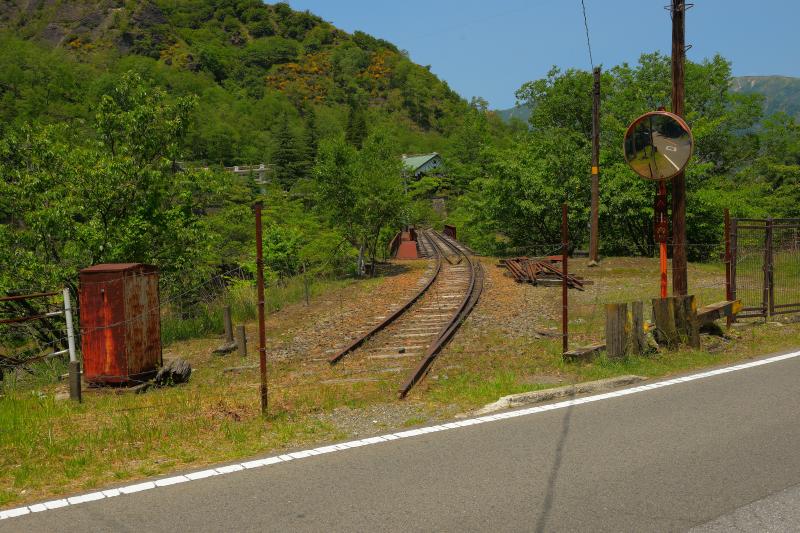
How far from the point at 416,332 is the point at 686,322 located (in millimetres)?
5127

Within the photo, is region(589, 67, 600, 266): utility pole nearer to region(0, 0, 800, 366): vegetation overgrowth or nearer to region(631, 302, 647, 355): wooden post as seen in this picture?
region(0, 0, 800, 366): vegetation overgrowth

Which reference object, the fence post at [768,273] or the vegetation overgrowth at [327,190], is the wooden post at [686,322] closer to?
the vegetation overgrowth at [327,190]

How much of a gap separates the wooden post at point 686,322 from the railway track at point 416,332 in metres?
3.95

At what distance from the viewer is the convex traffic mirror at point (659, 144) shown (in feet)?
32.6

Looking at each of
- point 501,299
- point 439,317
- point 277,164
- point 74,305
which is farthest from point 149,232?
point 277,164

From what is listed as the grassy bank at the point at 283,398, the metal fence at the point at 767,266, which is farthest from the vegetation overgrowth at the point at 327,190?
the grassy bank at the point at 283,398

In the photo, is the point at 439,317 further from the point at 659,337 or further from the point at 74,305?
the point at 74,305

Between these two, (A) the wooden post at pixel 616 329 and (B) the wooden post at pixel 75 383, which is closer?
(B) the wooden post at pixel 75 383

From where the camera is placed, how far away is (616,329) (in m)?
9.37

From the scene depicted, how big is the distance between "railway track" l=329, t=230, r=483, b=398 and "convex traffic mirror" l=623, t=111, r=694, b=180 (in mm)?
4559

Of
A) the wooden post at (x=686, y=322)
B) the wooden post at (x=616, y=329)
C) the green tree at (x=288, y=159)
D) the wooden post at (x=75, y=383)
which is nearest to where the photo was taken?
the wooden post at (x=75, y=383)

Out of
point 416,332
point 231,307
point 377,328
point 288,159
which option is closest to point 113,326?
point 377,328

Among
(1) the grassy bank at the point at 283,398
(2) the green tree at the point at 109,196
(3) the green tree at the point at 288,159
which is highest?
(3) the green tree at the point at 288,159

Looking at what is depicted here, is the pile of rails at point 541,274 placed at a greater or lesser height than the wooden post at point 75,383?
greater
